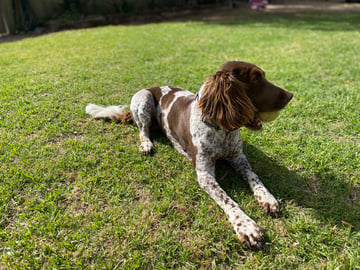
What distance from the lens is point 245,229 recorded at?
6.58 feet

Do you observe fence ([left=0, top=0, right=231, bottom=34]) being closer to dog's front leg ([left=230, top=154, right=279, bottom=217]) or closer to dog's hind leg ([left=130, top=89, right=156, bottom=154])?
dog's hind leg ([left=130, top=89, right=156, bottom=154])

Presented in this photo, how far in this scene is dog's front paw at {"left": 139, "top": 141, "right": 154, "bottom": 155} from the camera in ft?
10.0

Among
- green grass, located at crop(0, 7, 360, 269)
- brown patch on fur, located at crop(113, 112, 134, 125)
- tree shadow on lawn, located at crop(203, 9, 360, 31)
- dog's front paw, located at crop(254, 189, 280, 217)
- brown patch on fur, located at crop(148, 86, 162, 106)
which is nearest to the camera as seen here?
green grass, located at crop(0, 7, 360, 269)

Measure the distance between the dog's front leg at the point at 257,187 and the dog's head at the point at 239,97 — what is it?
437mm

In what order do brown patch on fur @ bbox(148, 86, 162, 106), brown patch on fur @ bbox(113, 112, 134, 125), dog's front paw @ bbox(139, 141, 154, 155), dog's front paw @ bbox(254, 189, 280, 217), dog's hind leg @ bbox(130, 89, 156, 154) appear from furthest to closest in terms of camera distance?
brown patch on fur @ bbox(113, 112, 134, 125)
brown patch on fur @ bbox(148, 86, 162, 106)
dog's hind leg @ bbox(130, 89, 156, 154)
dog's front paw @ bbox(139, 141, 154, 155)
dog's front paw @ bbox(254, 189, 280, 217)

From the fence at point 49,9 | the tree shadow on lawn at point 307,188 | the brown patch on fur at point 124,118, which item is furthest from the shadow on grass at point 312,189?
the fence at point 49,9

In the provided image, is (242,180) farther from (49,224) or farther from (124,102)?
(124,102)

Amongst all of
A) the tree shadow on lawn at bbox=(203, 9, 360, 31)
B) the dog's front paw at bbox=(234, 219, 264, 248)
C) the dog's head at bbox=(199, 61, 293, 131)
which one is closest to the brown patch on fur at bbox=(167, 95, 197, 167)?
the dog's head at bbox=(199, 61, 293, 131)

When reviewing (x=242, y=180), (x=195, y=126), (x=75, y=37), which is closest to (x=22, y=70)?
(x=75, y=37)

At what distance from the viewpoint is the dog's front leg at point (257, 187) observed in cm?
222

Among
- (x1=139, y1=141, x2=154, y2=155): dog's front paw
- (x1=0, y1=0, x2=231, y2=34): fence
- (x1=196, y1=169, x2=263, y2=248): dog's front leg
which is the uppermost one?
(x1=0, y1=0, x2=231, y2=34): fence

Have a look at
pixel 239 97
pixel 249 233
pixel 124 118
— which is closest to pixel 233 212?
pixel 249 233

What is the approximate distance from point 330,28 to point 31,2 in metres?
12.5

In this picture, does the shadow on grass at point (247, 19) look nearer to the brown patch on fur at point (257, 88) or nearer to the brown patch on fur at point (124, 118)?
the brown patch on fur at point (124, 118)
